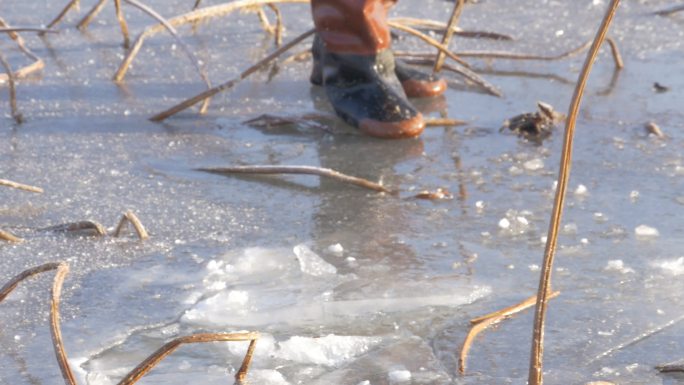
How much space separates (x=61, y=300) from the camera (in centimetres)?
236

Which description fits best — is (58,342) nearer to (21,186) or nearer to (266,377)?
(266,377)

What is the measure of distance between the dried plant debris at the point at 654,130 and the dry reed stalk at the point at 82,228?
5.51ft

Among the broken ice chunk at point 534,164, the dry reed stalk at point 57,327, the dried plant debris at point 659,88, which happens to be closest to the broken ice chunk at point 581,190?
the broken ice chunk at point 534,164

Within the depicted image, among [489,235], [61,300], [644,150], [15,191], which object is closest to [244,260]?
[61,300]

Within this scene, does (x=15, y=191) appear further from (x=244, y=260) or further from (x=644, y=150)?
(x=644, y=150)

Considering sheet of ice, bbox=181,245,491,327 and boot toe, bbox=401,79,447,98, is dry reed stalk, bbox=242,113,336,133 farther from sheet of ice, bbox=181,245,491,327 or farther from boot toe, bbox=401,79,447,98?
sheet of ice, bbox=181,245,491,327

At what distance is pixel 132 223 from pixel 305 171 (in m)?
0.55

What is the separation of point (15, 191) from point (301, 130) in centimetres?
97

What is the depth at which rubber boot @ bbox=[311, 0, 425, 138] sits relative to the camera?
3529 millimetres

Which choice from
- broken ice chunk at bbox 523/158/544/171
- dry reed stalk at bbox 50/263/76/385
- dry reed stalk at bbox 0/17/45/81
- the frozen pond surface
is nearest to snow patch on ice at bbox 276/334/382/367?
the frozen pond surface

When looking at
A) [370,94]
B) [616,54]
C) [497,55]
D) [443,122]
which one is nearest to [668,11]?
[616,54]

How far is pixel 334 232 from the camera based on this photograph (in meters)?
2.75

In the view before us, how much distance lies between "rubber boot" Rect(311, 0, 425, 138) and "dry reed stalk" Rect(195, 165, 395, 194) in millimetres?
436

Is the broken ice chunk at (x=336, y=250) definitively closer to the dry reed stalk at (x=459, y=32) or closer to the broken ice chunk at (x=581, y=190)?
the broken ice chunk at (x=581, y=190)
